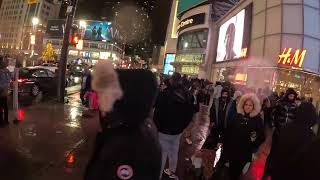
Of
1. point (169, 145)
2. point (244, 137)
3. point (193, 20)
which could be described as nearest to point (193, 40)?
point (193, 20)

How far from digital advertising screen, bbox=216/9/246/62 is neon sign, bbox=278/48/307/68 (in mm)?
10393

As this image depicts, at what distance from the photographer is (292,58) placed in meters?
30.7

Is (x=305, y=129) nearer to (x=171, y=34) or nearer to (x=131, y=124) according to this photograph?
(x=131, y=124)

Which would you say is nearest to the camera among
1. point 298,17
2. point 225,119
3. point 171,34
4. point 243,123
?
point 243,123

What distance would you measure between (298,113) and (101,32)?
73785 mm

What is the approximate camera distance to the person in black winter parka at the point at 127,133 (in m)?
2.28

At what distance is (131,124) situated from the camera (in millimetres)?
2373

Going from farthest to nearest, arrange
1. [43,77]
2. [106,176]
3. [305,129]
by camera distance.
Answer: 1. [43,77]
2. [305,129]
3. [106,176]

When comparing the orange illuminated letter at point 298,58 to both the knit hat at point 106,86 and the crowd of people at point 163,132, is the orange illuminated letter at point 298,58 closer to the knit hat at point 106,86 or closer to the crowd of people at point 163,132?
the crowd of people at point 163,132

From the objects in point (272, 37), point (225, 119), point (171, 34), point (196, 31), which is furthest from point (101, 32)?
point (225, 119)

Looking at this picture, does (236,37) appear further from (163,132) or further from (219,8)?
(163,132)

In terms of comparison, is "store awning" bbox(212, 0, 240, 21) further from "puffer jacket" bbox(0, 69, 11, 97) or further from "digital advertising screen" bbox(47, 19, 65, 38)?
"puffer jacket" bbox(0, 69, 11, 97)

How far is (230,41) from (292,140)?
4522 centimetres

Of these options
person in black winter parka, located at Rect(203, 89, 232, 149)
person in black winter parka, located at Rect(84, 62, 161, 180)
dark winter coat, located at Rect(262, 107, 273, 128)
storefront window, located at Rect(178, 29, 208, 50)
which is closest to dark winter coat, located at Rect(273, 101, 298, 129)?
person in black winter parka, located at Rect(203, 89, 232, 149)
